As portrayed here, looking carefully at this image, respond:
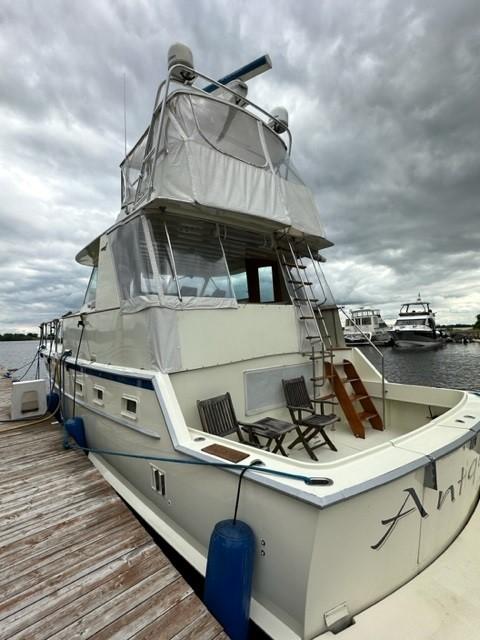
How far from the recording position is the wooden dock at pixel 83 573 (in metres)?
2.20

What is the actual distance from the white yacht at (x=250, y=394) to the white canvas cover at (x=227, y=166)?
23 mm

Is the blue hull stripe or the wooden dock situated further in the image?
the blue hull stripe

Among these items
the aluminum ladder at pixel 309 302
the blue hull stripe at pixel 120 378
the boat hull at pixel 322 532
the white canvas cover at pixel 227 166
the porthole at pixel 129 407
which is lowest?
the boat hull at pixel 322 532

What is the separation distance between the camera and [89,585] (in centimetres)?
255

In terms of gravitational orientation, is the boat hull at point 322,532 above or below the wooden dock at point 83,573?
above

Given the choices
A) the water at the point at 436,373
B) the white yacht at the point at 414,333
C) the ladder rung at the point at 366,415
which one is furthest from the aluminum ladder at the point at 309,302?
the white yacht at the point at 414,333

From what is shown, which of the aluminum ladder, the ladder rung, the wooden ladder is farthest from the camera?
the aluminum ladder

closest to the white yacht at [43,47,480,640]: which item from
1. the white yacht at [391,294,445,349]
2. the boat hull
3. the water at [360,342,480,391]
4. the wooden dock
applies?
the boat hull

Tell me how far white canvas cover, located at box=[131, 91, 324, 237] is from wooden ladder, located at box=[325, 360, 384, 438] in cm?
216

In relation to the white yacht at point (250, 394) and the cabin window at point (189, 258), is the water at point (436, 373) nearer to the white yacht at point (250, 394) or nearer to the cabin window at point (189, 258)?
the white yacht at point (250, 394)

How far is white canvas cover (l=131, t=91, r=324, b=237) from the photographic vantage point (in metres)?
3.89

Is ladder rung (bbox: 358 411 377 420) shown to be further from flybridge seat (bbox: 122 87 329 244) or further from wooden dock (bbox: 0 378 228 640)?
wooden dock (bbox: 0 378 228 640)

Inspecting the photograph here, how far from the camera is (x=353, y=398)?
185 inches

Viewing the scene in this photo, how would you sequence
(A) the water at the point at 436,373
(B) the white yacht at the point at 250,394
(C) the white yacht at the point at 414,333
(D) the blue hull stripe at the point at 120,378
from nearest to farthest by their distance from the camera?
(B) the white yacht at the point at 250,394 < (D) the blue hull stripe at the point at 120,378 < (A) the water at the point at 436,373 < (C) the white yacht at the point at 414,333
